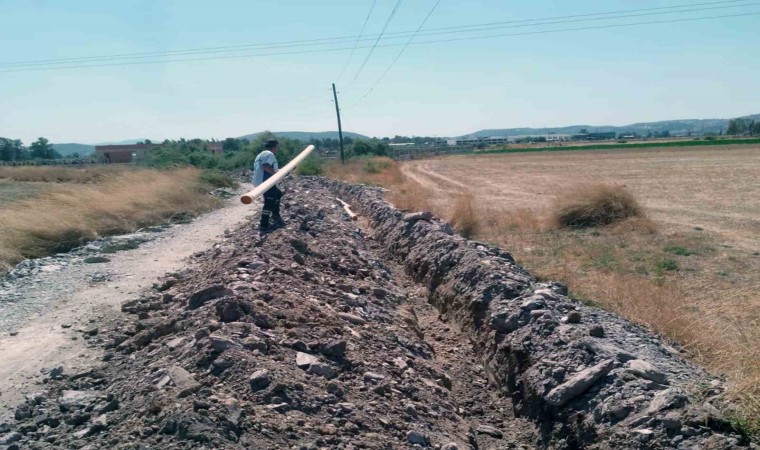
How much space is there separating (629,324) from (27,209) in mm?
13663

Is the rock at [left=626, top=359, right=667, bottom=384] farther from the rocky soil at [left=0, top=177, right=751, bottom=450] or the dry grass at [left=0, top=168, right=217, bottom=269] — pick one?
the dry grass at [left=0, top=168, right=217, bottom=269]

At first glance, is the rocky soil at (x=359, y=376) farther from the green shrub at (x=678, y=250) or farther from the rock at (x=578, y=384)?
the green shrub at (x=678, y=250)

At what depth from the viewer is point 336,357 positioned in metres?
6.43

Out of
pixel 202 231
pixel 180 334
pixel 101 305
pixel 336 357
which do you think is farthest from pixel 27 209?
pixel 336 357

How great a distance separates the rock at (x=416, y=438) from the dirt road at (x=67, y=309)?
334 centimetres

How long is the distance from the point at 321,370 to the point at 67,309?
479 cm

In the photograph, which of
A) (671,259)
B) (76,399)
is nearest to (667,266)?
(671,259)

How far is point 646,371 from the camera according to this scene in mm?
5562

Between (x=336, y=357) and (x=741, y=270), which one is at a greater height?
(x=336, y=357)

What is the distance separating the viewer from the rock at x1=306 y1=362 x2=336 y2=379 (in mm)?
5957

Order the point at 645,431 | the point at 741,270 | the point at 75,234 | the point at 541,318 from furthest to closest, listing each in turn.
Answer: the point at 75,234
the point at 741,270
the point at 541,318
the point at 645,431

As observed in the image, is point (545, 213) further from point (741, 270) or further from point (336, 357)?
point (336, 357)

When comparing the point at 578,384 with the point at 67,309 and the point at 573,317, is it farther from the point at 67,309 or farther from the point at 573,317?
the point at 67,309

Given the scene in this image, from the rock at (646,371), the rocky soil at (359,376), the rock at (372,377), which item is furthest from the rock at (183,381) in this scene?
the rock at (646,371)
